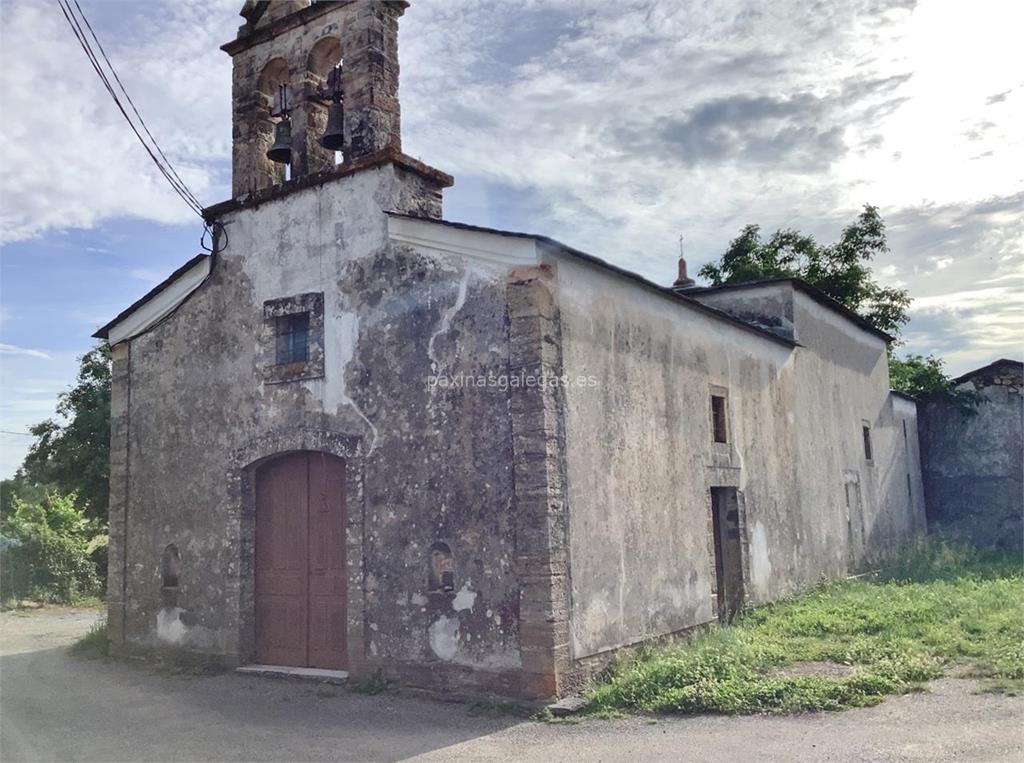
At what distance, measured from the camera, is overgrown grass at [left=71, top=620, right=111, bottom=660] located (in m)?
11.4

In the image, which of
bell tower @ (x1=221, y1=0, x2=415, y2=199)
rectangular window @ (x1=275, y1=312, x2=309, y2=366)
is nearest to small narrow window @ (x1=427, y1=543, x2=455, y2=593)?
rectangular window @ (x1=275, y1=312, x2=309, y2=366)

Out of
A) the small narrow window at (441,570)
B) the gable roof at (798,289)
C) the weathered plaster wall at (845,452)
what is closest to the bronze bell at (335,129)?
the small narrow window at (441,570)

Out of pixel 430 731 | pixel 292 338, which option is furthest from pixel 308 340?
pixel 430 731

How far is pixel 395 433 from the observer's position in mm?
8914

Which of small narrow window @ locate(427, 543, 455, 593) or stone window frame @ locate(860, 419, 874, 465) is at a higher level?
stone window frame @ locate(860, 419, 874, 465)

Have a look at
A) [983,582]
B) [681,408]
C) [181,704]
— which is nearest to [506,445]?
[681,408]

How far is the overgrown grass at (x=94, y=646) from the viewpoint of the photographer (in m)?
11.4

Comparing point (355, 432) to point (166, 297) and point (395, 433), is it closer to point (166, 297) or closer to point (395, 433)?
point (395, 433)

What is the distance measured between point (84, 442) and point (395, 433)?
506 inches

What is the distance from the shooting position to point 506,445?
824cm

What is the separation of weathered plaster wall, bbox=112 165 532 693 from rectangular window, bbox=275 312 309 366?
299 millimetres

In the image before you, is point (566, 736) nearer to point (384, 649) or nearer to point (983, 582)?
point (384, 649)

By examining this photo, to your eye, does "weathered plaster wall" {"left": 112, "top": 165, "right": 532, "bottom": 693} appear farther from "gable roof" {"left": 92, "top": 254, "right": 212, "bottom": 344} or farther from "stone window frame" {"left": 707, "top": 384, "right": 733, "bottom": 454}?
"stone window frame" {"left": 707, "top": 384, "right": 733, "bottom": 454}

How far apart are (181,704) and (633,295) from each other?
632 centimetres
